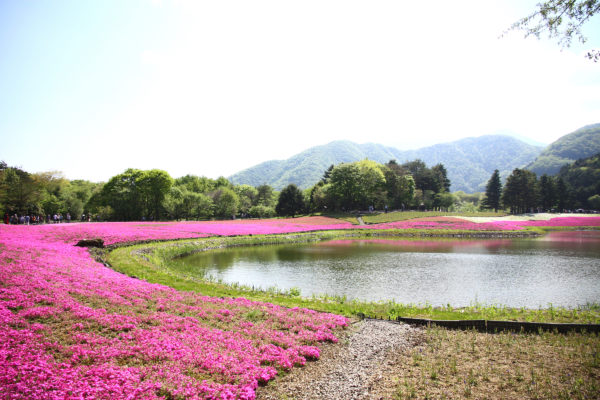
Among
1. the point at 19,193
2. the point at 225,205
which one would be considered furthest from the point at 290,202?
the point at 19,193

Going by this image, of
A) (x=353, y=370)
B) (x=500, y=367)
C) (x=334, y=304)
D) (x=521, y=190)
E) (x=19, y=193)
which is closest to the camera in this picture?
(x=500, y=367)

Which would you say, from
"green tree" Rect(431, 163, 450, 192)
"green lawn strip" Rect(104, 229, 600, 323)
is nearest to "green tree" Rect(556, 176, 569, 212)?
"green tree" Rect(431, 163, 450, 192)

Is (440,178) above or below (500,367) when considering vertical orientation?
above

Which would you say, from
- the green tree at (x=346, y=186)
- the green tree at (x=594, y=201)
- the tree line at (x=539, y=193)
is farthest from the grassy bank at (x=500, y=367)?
the green tree at (x=594, y=201)

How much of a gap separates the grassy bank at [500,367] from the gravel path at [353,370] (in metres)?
0.40

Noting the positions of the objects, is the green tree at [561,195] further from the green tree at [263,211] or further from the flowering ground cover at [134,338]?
the flowering ground cover at [134,338]

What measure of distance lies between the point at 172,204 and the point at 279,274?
69.7m

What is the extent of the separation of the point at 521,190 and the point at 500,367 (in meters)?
103

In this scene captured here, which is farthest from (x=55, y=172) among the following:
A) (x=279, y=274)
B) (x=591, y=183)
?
(x=591, y=183)

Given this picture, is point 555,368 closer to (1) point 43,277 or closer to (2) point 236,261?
(1) point 43,277

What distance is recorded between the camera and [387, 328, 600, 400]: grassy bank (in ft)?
23.9

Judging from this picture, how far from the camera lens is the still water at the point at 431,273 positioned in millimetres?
17172

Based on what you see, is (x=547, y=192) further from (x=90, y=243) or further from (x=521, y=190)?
(x=90, y=243)

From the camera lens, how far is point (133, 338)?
30.5ft
